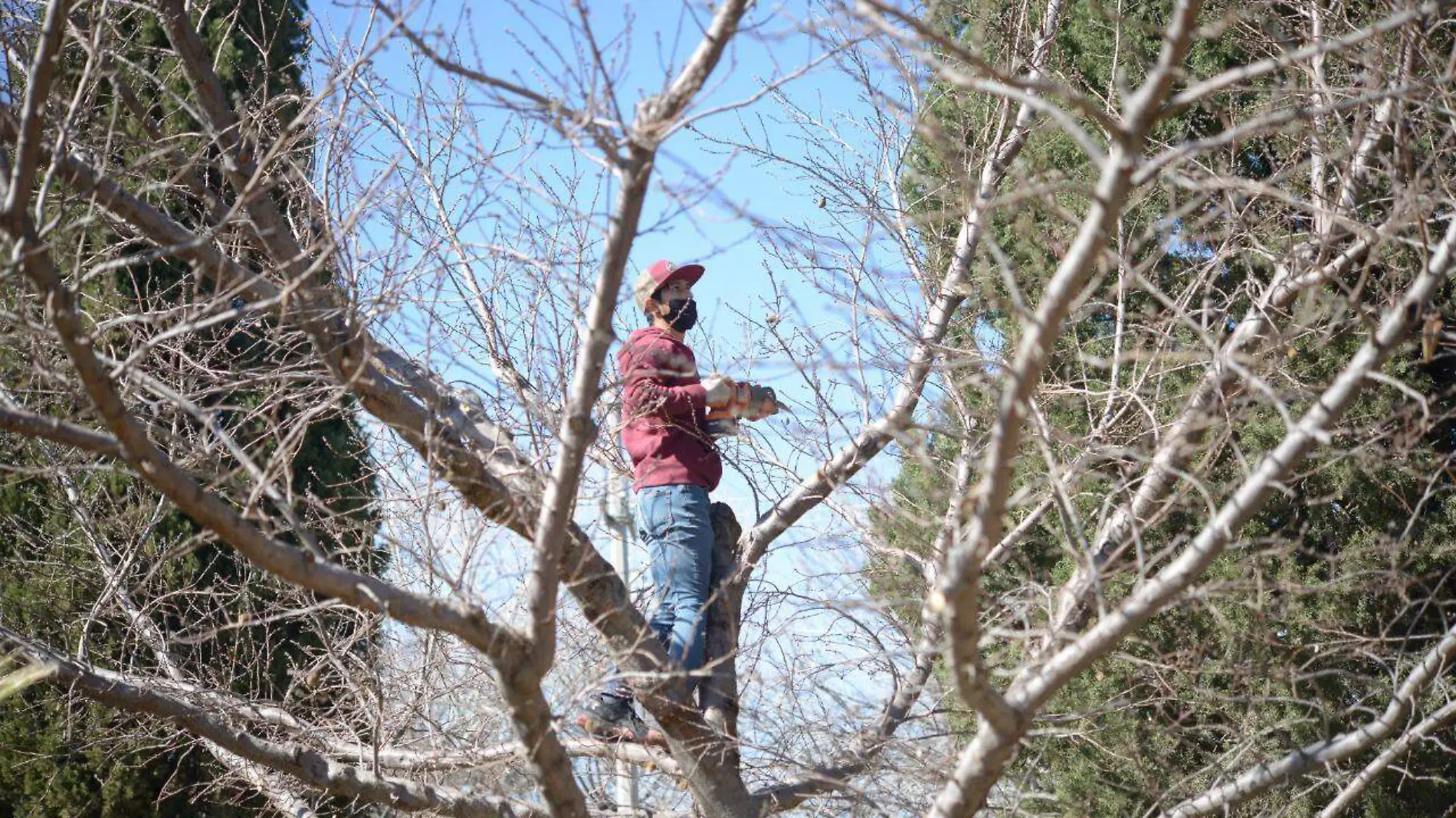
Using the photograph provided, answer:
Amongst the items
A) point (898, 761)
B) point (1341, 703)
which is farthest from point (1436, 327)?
point (1341, 703)

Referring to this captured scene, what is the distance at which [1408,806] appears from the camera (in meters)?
6.27

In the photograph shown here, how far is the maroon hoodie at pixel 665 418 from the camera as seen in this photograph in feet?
14.5

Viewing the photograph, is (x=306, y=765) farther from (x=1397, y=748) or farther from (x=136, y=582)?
(x=1397, y=748)

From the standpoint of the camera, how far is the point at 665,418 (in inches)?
179

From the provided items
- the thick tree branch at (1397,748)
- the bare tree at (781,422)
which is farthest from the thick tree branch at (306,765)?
the thick tree branch at (1397,748)

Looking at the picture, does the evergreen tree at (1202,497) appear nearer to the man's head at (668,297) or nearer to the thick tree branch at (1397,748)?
the thick tree branch at (1397,748)

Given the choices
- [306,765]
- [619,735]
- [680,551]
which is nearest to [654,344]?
[680,551]

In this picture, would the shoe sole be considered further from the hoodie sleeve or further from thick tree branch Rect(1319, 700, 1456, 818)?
thick tree branch Rect(1319, 700, 1456, 818)

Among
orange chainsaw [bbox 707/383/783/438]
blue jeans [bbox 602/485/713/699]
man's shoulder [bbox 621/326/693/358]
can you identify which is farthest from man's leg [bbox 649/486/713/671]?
man's shoulder [bbox 621/326/693/358]

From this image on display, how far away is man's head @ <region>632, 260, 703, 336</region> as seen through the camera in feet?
15.5

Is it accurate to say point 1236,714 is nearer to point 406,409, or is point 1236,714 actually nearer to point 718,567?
point 718,567

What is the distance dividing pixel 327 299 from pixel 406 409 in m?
0.38

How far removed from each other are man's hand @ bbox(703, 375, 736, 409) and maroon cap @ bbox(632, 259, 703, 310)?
0.43 meters

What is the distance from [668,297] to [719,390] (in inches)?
17.3
